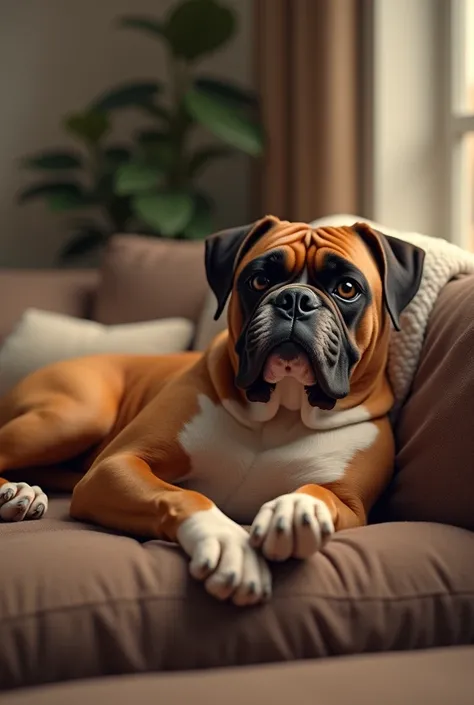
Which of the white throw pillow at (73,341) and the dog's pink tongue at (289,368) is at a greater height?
the dog's pink tongue at (289,368)

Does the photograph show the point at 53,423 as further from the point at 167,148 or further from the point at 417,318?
the point at 167,148

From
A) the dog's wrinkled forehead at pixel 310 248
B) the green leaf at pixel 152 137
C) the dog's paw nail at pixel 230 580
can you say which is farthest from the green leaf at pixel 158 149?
the dog's paw nail at pixel 230 580

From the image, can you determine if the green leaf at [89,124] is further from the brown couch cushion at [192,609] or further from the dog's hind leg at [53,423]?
the brown couch cushion at [192,609]

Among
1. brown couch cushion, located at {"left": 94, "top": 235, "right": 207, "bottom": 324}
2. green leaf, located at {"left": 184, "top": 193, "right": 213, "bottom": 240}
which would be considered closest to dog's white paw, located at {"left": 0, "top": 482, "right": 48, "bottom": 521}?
brown couch cushion, located at {"left": 94, "top": 235, "right": 207, "bottom": 324}

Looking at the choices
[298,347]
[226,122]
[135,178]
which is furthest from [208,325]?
[226,122]

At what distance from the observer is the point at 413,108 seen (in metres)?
3.03

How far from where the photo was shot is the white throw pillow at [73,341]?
2.57m

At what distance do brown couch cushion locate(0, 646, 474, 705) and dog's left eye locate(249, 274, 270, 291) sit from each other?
0.67 m

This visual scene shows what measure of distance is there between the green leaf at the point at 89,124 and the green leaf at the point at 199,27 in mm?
372

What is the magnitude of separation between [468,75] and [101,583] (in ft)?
7.46

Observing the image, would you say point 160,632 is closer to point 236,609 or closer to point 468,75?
point 236,609

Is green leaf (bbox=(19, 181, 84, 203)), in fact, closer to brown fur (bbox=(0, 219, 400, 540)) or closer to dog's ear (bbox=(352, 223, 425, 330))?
brown fur (bbox=(0, 219, 400, 540))

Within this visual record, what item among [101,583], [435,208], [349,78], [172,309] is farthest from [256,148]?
[101,583]

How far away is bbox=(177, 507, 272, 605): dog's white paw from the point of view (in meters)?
1.33
